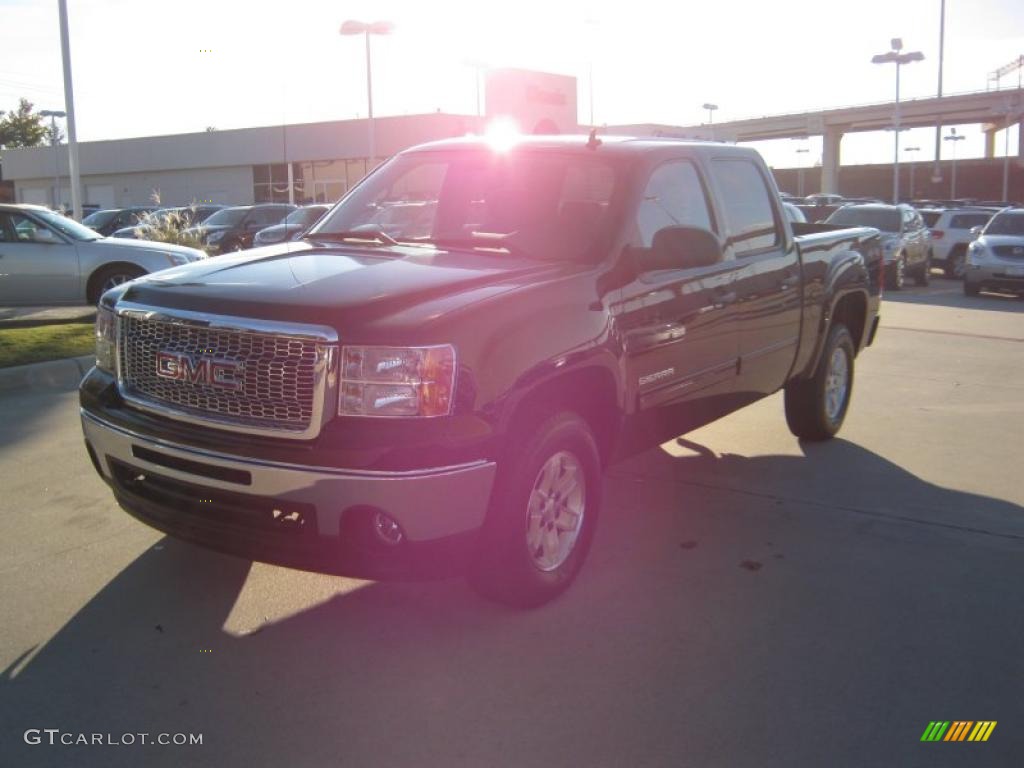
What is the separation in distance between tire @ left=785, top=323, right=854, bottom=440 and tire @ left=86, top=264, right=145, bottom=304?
30.1ft

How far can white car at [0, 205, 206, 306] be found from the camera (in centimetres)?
1316

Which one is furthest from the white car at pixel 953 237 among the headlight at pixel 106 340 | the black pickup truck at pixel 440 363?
the headlight at pixel 106 340

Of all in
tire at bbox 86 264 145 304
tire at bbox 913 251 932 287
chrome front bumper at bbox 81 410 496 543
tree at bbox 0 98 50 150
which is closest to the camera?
chrome front bumper at bbox 81 410 496 543

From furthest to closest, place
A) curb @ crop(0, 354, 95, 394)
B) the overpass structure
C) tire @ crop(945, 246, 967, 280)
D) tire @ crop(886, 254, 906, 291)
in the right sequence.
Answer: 1. the overpass structure
2. tire @ crop(945, 246, 967, 280)
3. tire @ crop(886, 254, 906, 291)
4. curb @ crop(0, 354, 95, 394)

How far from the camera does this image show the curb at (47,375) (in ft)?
28.5

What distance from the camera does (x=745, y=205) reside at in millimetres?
6070

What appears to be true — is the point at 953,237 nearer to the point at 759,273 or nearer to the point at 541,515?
the point at 759,273

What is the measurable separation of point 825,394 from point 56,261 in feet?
33.0

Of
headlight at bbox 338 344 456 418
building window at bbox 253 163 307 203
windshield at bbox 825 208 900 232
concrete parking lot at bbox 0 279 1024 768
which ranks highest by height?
building window at bbox 253 163 307 203

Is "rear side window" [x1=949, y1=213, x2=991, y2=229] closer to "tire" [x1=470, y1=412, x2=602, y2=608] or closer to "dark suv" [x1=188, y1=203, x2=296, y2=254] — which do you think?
"dark suv" [x1=188, y1=203, x2=296, y2=254]

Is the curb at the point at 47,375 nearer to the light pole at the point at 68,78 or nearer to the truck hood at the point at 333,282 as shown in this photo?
the truck hood at the point at 333,282

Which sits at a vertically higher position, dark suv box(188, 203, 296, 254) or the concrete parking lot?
dark suv box(188, 203, 296, 254)

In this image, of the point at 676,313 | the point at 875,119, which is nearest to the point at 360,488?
the point at 676,313

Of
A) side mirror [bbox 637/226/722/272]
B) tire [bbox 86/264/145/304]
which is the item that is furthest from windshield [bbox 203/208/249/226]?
side mirror [bbox 637/226/722/272]
